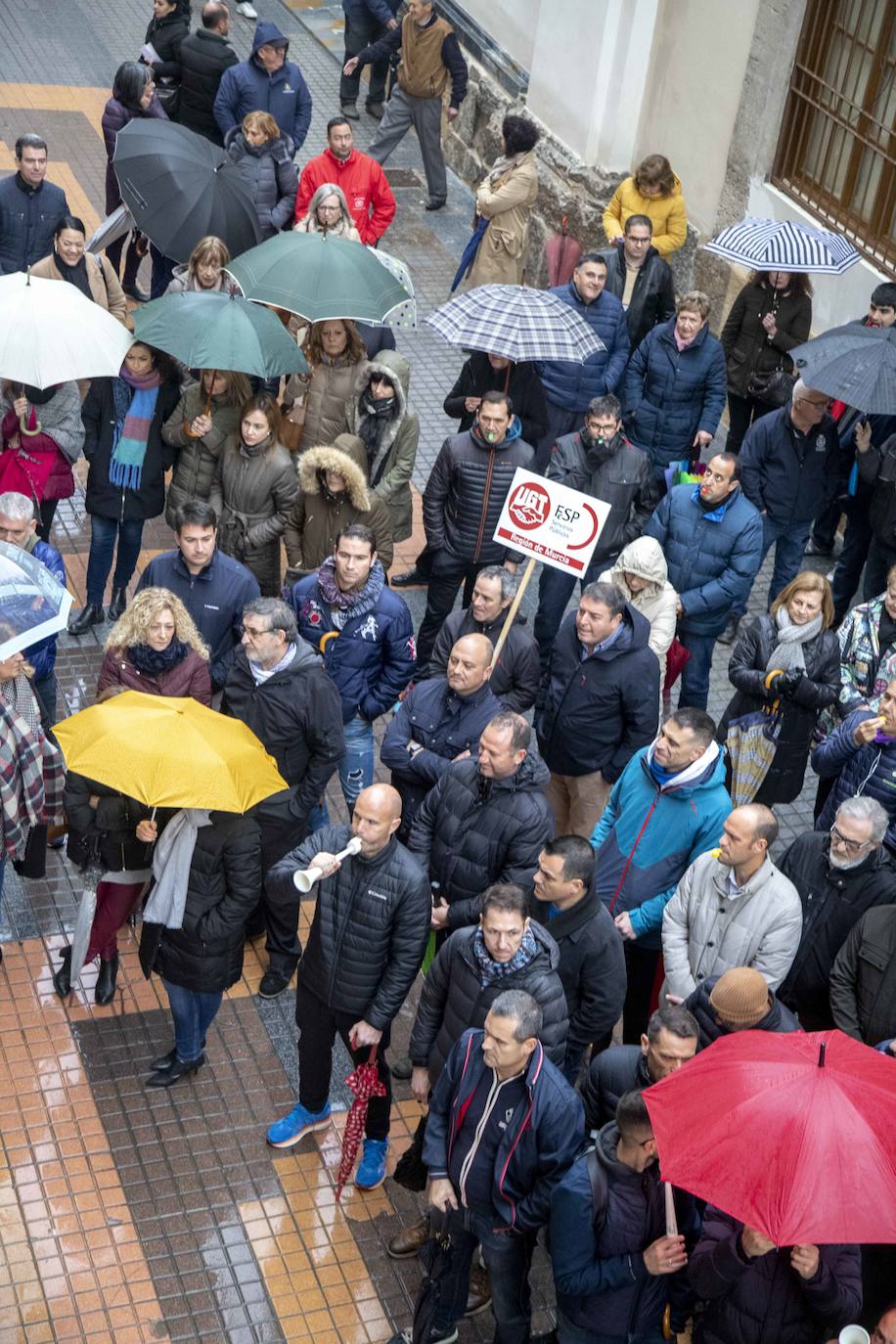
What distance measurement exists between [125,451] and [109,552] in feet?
2.07

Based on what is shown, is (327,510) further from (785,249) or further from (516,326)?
(785,249)

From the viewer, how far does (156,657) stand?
755 centimetres

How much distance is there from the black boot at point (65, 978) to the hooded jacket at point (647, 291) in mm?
5852

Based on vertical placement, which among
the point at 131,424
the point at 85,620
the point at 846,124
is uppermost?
the point at 846,124

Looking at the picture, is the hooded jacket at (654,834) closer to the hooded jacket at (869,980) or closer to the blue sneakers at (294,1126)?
the hooded jacket at (869,980)

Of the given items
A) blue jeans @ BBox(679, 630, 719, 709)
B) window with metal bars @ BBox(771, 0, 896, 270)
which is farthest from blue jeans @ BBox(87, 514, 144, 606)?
window with metal bars @ BBox(771, 0, 896, 270)

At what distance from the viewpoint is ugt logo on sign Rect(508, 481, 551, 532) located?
829 centimetres

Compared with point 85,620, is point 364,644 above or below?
above

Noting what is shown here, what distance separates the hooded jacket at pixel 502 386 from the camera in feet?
33.6

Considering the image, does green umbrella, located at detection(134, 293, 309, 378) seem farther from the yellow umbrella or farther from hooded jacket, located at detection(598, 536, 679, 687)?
the yellow umbrella

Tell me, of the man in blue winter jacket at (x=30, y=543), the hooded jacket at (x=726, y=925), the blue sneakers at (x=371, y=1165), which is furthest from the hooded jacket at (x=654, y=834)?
the man in blue winter jacket at (x=30, y=543)

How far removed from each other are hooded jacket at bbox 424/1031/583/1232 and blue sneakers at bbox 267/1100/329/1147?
1.26 metres

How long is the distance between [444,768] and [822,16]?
7.58m

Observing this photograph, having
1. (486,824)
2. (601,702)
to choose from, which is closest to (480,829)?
(486,824)
